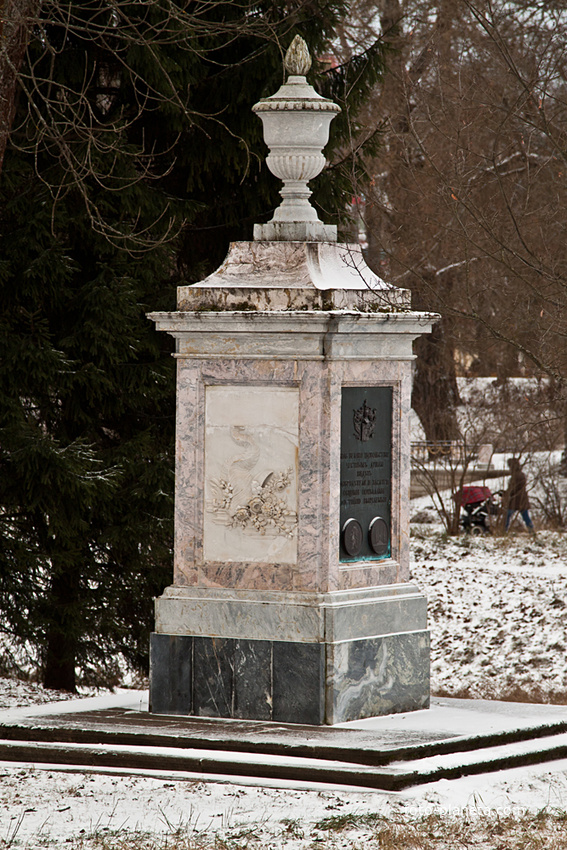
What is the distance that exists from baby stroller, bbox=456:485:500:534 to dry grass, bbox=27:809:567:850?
12.3 m

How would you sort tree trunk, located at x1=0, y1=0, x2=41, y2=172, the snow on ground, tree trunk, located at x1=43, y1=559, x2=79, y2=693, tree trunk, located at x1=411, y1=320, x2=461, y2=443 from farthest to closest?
tree trunk, located at x1=411, y1=320, x2=461, y2=443, the snow on ground, tree trunk, located at x1=43, y1=559, x2=79, y2=693, tree trunk, located at x1=0, y1=0, x2=41, y2=172

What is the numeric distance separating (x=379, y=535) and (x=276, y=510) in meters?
0.74

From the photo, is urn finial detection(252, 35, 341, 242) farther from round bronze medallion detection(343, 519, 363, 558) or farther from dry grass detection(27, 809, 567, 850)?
dry grass detection(27, 809, 567, 850)

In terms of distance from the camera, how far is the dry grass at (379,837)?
539 centimetres

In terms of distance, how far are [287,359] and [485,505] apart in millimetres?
11021

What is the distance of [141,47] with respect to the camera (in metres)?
9.66

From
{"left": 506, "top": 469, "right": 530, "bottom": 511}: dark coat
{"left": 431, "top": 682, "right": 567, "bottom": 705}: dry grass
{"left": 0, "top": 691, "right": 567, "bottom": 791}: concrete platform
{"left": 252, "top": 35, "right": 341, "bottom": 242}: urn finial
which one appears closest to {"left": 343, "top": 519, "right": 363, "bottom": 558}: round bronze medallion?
{"left": 0, "top": 691, "right": 567, "bottom": 791}: concrete platform

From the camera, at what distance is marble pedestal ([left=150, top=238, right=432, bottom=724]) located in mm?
7531

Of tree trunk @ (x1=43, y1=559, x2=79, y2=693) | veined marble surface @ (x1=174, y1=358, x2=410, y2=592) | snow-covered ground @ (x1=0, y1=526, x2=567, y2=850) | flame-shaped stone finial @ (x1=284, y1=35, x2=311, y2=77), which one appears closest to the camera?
snow-covered ground @ (x1=0, y1=526, x2=567, y2=850)

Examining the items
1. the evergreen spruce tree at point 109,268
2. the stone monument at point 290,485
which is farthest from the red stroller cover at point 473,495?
the stone monument at point 290,485

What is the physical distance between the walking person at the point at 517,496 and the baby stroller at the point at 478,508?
→ 1.01 ft

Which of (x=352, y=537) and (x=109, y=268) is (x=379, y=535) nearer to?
(x=352, y=537)

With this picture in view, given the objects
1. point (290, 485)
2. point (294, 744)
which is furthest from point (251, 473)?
point (294, 744)

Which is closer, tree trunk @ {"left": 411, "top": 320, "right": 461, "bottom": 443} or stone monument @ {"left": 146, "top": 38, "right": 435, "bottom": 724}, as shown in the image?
stone monument @ {"left": 146, "top": 38, "right": 435, "bottom": 724}
